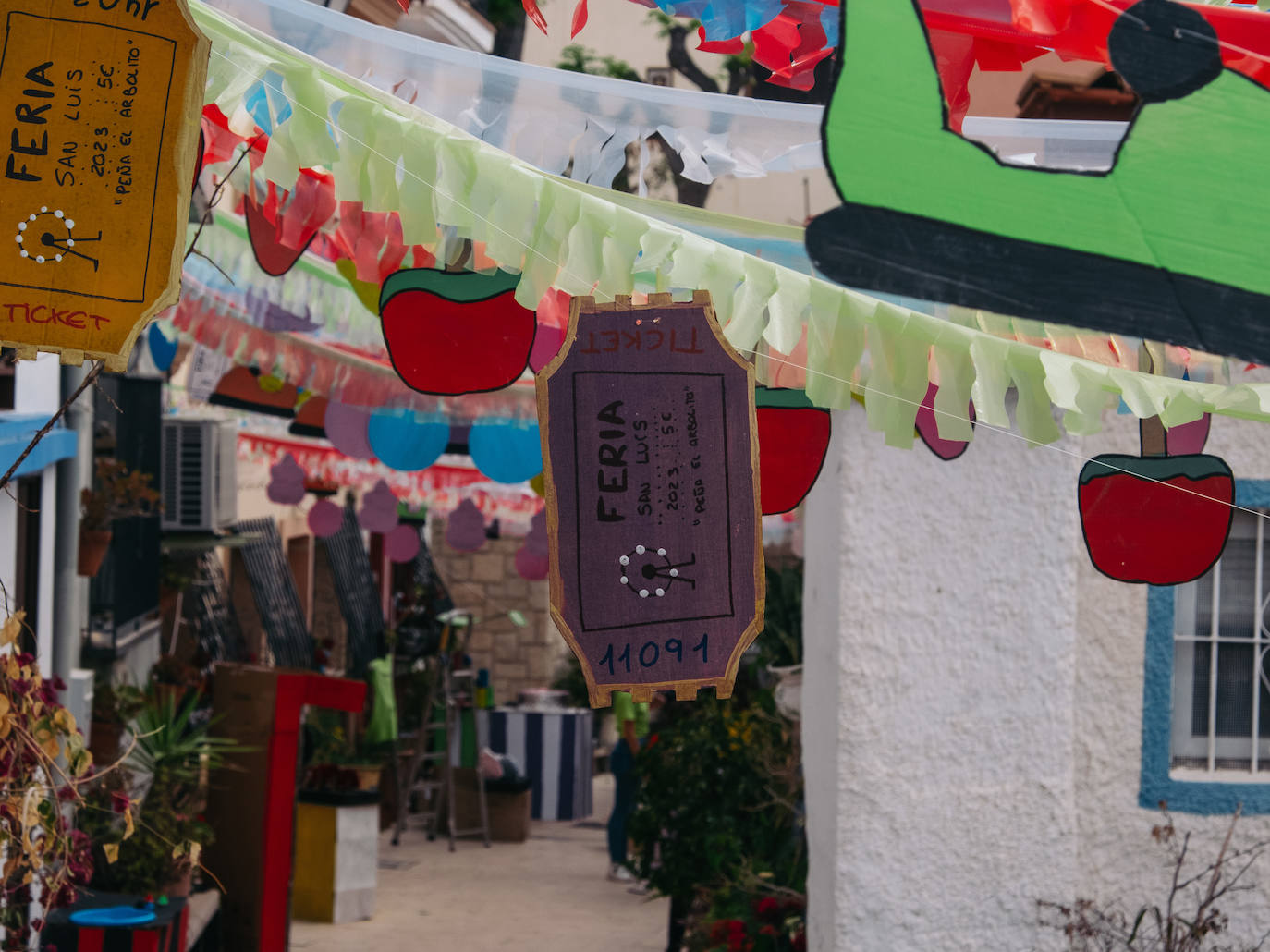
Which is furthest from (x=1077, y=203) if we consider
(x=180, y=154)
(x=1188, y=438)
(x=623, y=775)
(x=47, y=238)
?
(x=623, y=775)

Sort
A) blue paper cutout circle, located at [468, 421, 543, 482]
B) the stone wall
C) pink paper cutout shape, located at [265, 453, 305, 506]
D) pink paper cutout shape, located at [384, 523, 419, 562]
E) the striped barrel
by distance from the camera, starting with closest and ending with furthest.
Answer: blue paper cutout circle, located at [468, 421, 543, 482] → pink paper cutout shape, located at [265, 453, 305, 506] → pink paper cutout shape, located at [384, 523, 419, 562] → the striped barrel → the stone wall

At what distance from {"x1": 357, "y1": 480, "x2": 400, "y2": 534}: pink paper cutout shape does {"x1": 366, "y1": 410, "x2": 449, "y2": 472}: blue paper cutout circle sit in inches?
145

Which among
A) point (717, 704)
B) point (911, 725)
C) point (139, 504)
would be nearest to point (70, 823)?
point (139, 504)

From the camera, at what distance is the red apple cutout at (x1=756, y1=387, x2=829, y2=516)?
3.15 m

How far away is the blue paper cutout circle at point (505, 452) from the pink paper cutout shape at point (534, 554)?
4.17m

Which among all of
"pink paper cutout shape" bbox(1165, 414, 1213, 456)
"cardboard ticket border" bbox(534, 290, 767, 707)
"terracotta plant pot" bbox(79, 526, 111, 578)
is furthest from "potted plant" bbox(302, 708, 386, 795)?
"cardboard ticket border" bbox(534, 290, 767, 707)

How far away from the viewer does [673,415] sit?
2248 mm

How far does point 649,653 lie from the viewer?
2.21m

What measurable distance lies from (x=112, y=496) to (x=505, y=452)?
226cm

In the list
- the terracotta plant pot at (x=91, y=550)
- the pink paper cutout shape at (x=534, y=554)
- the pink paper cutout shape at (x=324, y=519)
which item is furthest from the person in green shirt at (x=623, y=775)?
the terracotta plant pot at (x=91, y=550)

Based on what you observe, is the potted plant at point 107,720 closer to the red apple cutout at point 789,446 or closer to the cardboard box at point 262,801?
the cardboard box at point 262,801

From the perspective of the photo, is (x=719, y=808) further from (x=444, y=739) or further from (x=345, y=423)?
(x=444, y=739)

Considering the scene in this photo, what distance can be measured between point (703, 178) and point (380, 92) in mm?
647

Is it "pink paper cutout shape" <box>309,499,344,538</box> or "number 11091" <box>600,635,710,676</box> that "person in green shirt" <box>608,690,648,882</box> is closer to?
"pink paper cutout shape" <box>309,499,344,538</box>
